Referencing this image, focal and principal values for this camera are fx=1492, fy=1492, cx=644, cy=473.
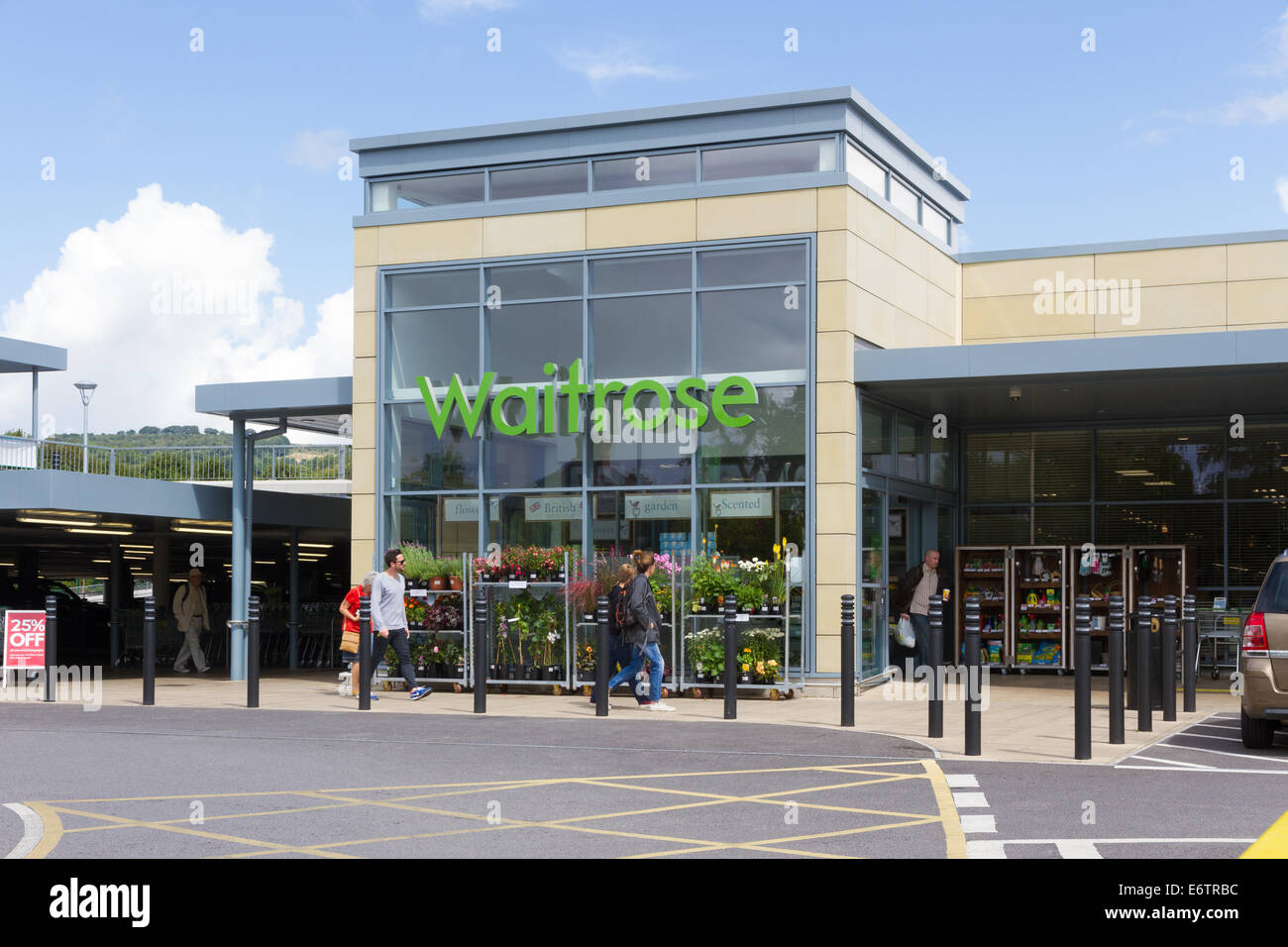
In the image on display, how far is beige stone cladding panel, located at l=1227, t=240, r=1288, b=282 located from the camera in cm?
2145

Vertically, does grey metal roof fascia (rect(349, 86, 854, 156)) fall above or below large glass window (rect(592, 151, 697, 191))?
above

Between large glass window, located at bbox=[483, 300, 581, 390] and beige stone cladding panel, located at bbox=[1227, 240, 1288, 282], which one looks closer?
large glass window, located at bbox=[483, 300, 581, 390]

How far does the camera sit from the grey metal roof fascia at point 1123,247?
21609 millimetres

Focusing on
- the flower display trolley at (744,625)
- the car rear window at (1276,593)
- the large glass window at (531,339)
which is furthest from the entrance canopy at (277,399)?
the car rear window at (1276,593)

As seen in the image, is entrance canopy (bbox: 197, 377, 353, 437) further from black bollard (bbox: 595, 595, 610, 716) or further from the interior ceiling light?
black bollard (bbox: 595, 595, 610, 716)

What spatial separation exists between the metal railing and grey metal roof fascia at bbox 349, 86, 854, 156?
8333 millimetres

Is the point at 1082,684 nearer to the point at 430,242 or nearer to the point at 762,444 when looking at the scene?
the point at 762,444

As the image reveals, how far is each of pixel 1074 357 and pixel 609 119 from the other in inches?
269

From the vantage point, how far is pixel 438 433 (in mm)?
20250

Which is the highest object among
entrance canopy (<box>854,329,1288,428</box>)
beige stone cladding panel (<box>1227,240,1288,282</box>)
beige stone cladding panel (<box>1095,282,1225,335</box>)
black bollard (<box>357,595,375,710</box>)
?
beige stone cladding panel (<box>1227,240,1288,282</box>)

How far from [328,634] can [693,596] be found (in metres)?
13.8

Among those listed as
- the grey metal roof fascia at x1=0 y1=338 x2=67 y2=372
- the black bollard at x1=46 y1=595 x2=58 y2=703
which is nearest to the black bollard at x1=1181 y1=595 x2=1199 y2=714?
the black bollard at x1=46 y1=595 x2=58 y2=703
